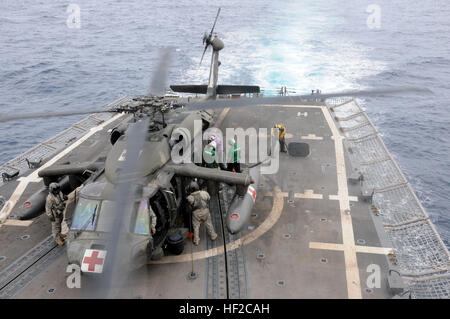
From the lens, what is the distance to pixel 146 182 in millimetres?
10898

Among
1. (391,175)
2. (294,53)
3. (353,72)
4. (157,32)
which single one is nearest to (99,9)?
(157,32)

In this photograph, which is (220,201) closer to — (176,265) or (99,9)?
(176,265)

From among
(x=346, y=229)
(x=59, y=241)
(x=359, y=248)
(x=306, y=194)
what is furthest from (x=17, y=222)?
(x=359, y=248)

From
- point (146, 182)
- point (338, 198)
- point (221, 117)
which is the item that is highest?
point (221, 117)

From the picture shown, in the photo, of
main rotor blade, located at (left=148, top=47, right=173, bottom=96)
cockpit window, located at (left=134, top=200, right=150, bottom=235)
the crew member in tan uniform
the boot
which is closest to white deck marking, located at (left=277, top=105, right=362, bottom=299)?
the crew member in tan uniform

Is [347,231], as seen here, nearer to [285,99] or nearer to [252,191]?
[252,191]

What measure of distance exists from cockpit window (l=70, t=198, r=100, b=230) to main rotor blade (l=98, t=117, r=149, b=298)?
0.53 metres

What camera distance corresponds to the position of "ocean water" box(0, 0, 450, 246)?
29.5 metres

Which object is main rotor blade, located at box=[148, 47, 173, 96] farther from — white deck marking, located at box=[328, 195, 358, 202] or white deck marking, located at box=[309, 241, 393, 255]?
white deck marking, located at box=[328, 195, 358, 202]

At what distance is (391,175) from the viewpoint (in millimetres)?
18281

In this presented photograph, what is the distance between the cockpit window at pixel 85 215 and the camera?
1004cm

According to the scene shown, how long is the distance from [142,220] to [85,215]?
166cm

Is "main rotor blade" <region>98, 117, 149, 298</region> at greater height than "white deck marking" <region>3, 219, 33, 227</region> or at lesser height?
lesser

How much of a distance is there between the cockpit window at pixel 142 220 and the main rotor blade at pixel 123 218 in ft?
0.80
